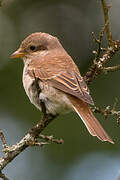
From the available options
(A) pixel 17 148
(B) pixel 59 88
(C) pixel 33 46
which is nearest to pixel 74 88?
(B) pixel 59 88

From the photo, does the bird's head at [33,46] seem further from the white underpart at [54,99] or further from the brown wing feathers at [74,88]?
the white underpart at [54,99]

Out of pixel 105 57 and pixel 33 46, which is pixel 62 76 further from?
pixel 33 46

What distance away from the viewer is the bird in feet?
14.5

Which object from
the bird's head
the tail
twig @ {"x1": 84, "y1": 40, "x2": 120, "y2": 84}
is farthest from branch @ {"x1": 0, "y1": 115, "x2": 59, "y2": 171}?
the bird's head

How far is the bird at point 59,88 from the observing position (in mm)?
4434

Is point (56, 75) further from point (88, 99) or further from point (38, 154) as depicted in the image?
point (38, 154)

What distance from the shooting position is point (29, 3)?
7508 millimetres

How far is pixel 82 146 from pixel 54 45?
4.23 ft

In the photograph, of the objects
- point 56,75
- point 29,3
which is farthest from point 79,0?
point 56,75

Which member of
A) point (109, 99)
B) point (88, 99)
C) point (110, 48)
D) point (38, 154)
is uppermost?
point (110, 48)

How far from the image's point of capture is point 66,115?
5938 mm

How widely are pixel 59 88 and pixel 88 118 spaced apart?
0.42 meters

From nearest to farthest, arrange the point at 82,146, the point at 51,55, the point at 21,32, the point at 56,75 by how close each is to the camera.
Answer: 1. the point at 56,75
2. the point at 51,55
3. the point at 82,146
4. the point at 21,32

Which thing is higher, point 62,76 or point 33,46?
point 33,46
